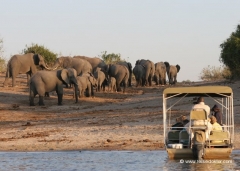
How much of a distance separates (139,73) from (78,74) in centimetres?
661

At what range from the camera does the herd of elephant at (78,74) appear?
37.4 meters

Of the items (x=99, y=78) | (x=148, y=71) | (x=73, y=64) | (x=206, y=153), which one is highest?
(x=73, y=64)

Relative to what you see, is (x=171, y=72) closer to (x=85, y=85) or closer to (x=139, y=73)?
(x=139, y=73)

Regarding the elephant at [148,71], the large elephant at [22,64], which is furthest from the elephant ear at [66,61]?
the elephant at [148,71]

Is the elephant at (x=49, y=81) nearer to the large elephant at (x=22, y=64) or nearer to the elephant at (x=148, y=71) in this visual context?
the large elephant at (x=22, y=64)

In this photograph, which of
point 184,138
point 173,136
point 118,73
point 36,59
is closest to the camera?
point 184,138

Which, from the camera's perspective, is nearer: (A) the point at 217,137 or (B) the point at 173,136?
(A) the point at 217,137

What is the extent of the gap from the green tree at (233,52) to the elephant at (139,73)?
8.33m

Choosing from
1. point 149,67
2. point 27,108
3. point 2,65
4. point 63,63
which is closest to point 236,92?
point 27,108

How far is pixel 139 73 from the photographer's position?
53906 mm

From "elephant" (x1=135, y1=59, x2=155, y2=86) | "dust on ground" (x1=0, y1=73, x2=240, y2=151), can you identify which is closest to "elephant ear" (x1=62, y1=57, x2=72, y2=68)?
"elephant" (x1=135, y1=59, x2=155, y2=86)

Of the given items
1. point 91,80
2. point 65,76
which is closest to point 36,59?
point 91,80

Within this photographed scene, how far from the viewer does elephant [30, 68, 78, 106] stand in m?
36.4

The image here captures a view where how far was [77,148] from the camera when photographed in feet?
70.5
